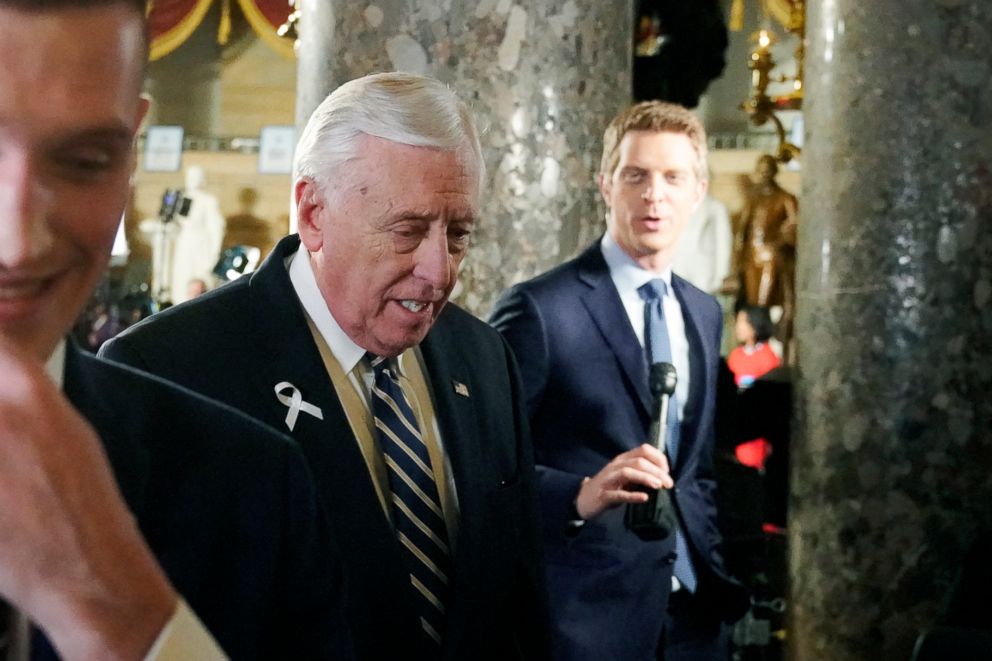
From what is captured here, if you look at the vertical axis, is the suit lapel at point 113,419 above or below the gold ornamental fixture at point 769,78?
below

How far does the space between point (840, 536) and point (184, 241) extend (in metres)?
9.41

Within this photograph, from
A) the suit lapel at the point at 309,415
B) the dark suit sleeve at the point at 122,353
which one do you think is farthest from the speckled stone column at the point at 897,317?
the dark suit sleeve at the point at 122,353

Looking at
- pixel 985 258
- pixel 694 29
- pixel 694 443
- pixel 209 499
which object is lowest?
pixel 694 443

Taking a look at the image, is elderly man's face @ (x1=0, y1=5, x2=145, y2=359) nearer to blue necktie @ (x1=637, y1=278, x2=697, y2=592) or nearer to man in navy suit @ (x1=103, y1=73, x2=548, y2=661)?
man in navy suit @ (x1=103, y1=73, x2=548, y2=661)

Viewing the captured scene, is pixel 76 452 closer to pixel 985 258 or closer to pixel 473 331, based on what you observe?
pixel 473 331

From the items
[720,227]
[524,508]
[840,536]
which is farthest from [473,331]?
[720,227]

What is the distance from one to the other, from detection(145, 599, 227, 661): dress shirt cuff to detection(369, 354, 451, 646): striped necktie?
25.2 inches

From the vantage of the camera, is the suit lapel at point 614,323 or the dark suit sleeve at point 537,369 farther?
the suit lapel at point 614,323

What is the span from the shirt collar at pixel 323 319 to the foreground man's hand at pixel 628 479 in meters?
0.70

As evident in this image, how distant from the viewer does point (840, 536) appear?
2.73 m

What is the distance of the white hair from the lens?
1.44 m

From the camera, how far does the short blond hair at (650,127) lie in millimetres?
2449

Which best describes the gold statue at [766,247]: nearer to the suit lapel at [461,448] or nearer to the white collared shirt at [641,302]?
the white collared shirt at [641,302]

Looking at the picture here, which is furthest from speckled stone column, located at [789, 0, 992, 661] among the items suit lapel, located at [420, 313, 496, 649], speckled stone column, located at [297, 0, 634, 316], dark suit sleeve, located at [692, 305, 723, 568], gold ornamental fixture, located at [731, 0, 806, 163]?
gold ornamental fixture, located at [731, 0, 806, 163]
